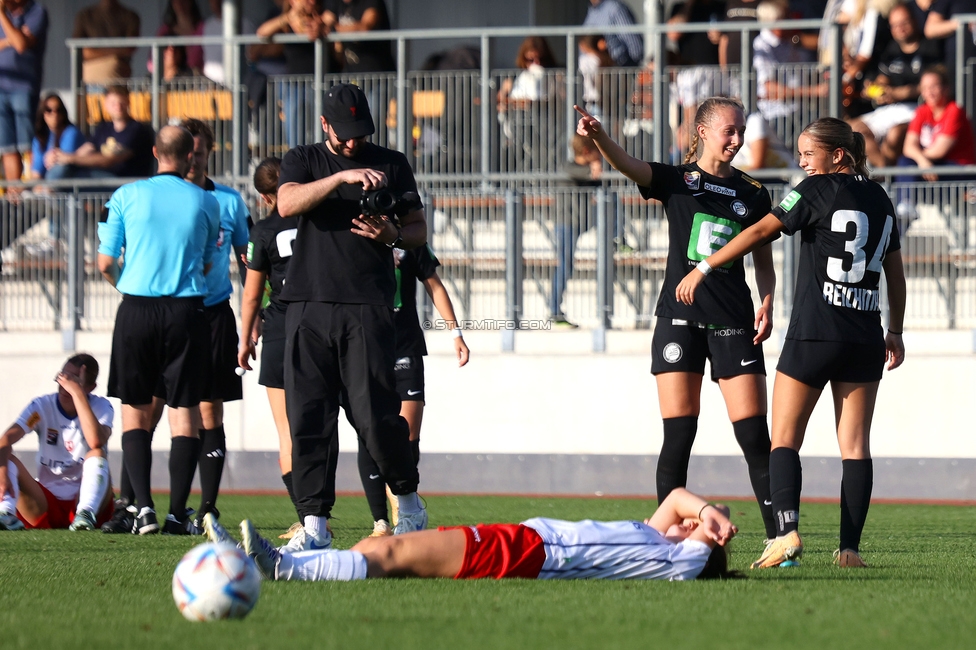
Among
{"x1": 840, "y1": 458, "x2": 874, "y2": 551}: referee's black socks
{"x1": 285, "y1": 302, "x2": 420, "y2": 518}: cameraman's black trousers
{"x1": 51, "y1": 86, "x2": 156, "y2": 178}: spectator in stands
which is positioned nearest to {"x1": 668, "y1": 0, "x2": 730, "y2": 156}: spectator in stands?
{"x1": 51, "y1": 86, "x2": 156, "y2": 178}: spectator in stands

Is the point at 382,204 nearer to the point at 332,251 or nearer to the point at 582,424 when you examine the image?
the point at 332,251

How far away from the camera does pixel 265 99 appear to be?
48.2ft

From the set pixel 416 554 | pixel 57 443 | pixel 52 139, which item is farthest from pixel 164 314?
pixel 52 139

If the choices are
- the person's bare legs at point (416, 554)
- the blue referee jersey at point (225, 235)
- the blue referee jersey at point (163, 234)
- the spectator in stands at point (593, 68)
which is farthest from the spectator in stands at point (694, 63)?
the person's bare legs at point (416, 554)

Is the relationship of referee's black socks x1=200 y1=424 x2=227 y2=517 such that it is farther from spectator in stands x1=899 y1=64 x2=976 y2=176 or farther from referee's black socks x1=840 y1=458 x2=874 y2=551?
spectator in stands x1=899 y1=64 x2=976 y2=176

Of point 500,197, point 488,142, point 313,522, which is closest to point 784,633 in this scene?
point 313,522

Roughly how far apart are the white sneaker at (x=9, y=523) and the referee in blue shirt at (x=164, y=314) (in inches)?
41.4

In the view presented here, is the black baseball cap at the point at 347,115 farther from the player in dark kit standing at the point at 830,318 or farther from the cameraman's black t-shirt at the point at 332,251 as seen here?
the player in dark kit standing at the point at 830,318

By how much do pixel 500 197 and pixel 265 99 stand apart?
2.99 metres

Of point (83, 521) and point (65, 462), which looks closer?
point (83, 521)

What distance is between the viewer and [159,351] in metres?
8.16

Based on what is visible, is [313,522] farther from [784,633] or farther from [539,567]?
[784,633]

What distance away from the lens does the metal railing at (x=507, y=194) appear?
1306cm

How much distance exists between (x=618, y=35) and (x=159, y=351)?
27.3 ft
